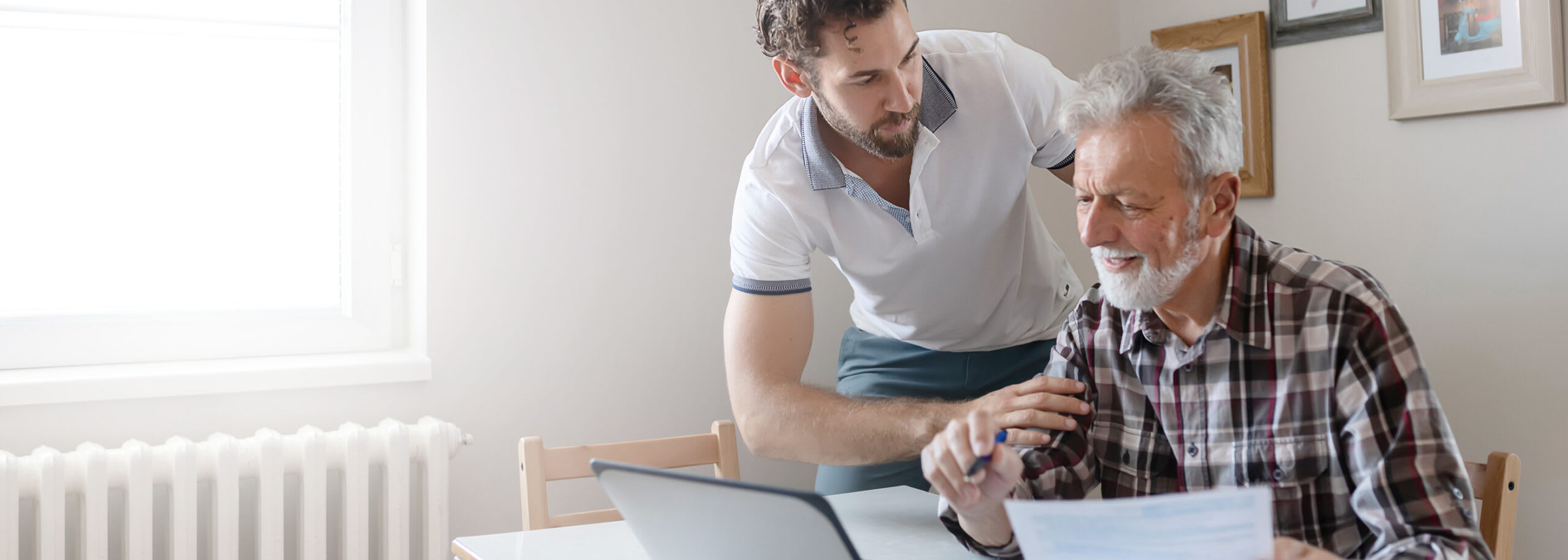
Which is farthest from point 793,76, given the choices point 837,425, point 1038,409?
point 1038,409

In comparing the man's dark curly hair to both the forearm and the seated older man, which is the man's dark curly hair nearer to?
the seated older man

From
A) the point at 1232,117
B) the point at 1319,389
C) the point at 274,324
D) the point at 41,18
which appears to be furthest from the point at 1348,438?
the point at 41,18

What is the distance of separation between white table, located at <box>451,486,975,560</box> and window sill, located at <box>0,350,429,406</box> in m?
0.87

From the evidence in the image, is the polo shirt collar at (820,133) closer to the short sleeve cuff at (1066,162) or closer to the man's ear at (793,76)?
the man's ear at (793,76)

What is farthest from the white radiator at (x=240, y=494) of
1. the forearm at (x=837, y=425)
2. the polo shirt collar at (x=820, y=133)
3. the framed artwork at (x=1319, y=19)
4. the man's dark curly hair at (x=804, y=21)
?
the framed artwork at (x=1319, y=19)

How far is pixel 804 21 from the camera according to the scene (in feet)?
5.07

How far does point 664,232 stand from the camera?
7.93 feet

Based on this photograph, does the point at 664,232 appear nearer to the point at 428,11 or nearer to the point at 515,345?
the point at 515,345

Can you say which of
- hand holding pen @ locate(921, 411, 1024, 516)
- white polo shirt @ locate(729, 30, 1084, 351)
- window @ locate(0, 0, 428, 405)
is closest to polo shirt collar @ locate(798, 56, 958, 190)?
white polo shirt @ locate(729, 30, 1084, 351)

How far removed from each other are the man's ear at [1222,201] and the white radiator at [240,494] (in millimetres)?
1470

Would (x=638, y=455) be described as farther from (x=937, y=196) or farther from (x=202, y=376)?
(x=202, y=376)

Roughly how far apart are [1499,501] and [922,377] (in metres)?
0.94

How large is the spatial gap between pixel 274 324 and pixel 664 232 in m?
0.83

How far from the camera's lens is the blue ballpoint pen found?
3.37 feet
